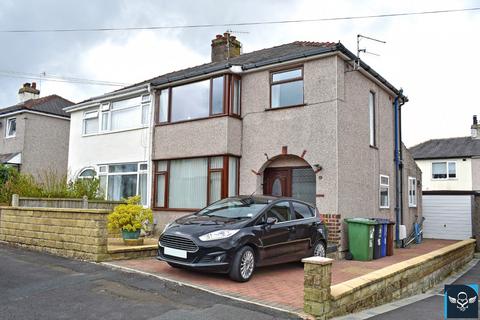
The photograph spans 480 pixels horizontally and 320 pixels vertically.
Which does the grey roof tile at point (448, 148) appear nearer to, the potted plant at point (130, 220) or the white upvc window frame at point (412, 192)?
the white upvc window frame at point (412, 192)

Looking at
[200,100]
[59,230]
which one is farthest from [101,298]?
[200,100]

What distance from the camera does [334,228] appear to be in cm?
1158

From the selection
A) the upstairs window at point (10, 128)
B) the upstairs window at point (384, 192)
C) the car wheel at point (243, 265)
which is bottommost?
the car wheel at point (243, 265)

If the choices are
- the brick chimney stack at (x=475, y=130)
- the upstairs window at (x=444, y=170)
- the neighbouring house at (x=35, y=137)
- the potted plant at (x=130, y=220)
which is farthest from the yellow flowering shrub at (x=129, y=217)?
the brick chimney stack at (x=475, y=130)

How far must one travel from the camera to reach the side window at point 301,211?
9.43 metres

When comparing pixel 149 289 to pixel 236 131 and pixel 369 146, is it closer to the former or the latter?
pixel 236 131

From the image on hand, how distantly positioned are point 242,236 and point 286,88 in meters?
6.47

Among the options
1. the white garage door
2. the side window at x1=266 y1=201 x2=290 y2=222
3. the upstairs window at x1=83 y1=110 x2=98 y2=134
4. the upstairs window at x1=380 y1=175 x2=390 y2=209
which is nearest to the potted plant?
the side window at x1=266 y1=201 x2=290 y2=222

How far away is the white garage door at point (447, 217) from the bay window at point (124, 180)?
1267 centimetres

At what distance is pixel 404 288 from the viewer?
930cm

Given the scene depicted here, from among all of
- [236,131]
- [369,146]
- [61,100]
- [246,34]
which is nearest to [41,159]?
[61,100]

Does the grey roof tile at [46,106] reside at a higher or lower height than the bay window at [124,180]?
higher

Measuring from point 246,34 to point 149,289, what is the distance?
45.1ft

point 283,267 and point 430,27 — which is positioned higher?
point 430,27
